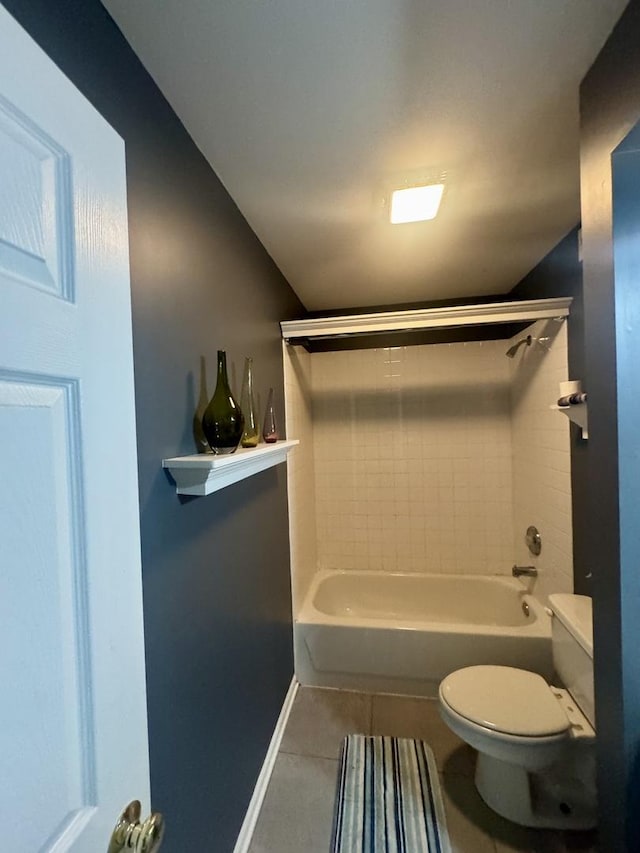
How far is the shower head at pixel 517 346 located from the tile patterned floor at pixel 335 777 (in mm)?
2134

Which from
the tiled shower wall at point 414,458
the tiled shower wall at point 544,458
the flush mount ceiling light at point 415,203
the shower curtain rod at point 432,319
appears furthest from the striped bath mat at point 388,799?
the flush mount ceiling light at point 415,203

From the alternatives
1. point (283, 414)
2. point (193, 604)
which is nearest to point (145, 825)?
point (193, 604)

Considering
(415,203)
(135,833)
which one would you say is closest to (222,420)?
(135,833)

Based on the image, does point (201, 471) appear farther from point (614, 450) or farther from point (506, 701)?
point (506, 701)

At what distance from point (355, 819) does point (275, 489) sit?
131cm

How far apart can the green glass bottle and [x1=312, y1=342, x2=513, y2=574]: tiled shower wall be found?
1849 mm

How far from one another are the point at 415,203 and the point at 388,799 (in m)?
2.35

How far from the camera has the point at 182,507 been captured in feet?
3.53

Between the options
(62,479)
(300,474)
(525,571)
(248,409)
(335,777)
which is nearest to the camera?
(62,479)

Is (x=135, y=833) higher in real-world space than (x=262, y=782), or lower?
higher

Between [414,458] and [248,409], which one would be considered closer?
[248,409]

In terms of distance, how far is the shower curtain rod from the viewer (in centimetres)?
191

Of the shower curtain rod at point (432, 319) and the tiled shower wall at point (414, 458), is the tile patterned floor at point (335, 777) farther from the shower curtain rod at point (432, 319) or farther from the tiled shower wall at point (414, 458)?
the shower curtain rod at point (432, 319)

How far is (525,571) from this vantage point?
2.44 metres
